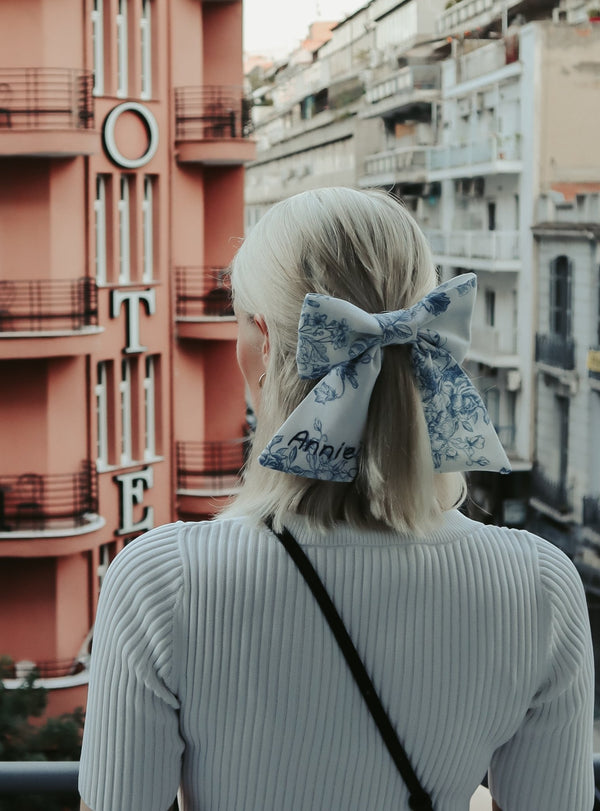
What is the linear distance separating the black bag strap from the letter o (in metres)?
2.46

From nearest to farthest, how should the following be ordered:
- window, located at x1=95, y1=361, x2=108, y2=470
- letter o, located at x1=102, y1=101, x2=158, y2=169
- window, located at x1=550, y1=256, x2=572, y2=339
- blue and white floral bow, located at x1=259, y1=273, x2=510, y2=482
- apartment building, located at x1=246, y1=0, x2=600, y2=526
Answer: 1. blue and white floral bow, located at x1=259, y1=273, x2=510, y2=482
2. apartment building, located at x1=246, y1=0, x2=600, y2=526
3. window, located at x1=550, y1=256, x2=572, y2=339
4. letter o, located at x1=102, y1=101, x2=158, y2=169
5. window, located at x1=95, y1=361, x2=108, y2=470

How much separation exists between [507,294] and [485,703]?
92.4 inches

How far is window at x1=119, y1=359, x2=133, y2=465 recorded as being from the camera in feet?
9.83

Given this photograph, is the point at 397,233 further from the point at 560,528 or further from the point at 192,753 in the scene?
the point at 560,528

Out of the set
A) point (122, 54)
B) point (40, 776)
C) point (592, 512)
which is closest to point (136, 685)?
point (40, 776)

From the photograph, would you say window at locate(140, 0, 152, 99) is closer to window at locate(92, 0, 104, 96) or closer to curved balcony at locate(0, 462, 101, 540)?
window at locate(92, 0, 104, 96)

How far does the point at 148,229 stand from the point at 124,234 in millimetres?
73

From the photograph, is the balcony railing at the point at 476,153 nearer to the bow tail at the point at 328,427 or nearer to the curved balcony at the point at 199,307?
the curved balcony at the point at 199,307

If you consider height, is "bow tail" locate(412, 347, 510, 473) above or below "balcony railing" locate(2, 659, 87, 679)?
above

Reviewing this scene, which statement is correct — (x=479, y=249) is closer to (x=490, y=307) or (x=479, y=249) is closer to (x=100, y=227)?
(x=490, y=307)

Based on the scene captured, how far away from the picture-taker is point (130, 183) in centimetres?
287

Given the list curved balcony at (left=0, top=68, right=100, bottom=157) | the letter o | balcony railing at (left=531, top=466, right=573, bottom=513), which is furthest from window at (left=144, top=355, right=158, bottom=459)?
balcony railing at (left=531, top=466, right=573, bottom=513)

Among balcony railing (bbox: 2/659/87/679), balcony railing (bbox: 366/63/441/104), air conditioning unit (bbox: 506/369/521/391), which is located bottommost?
balcony railing (bbox: 2/659/87/679)

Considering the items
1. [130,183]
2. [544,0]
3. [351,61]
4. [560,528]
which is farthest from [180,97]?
[560,528]
